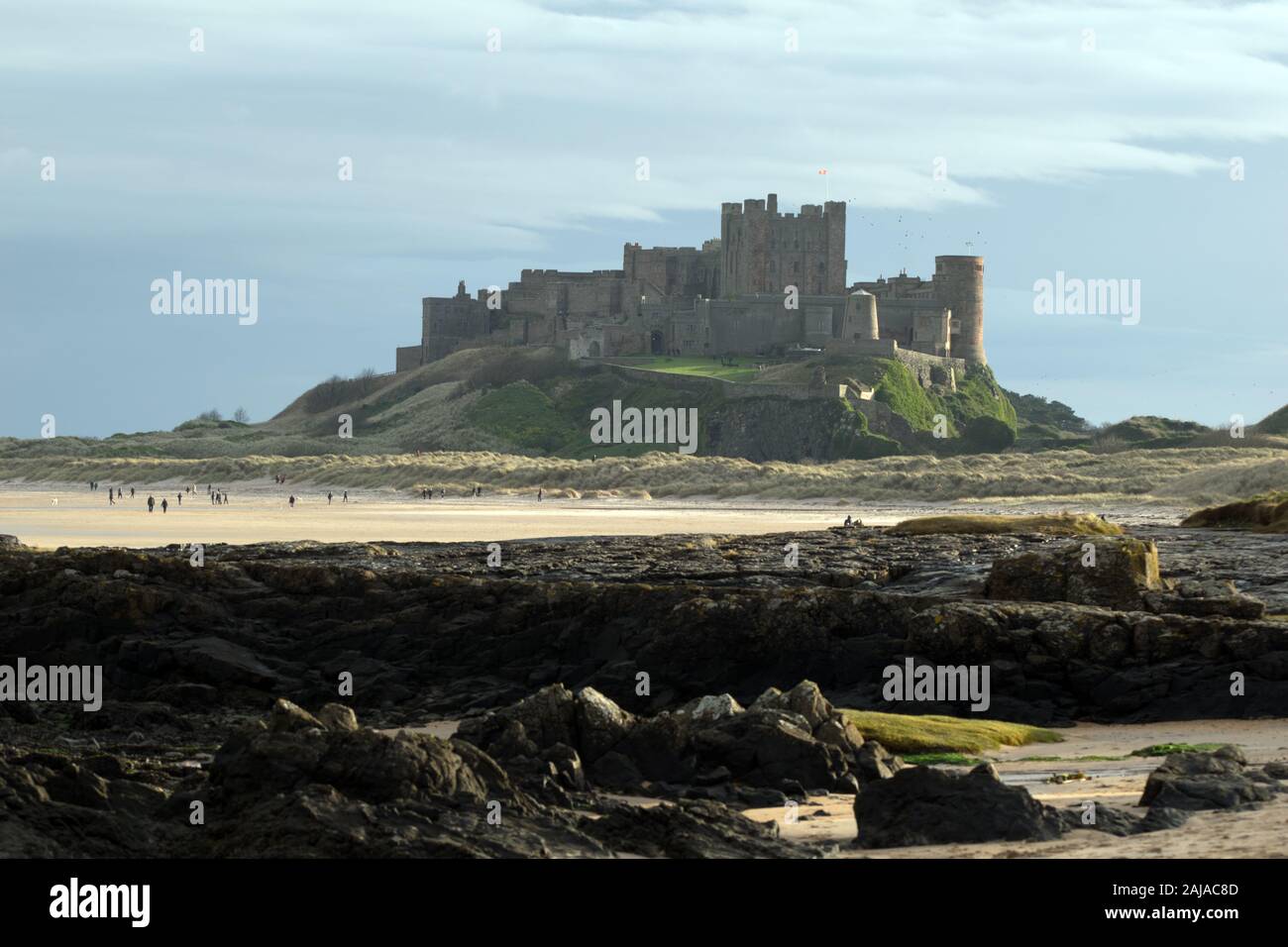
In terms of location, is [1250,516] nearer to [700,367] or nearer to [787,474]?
[787,474]

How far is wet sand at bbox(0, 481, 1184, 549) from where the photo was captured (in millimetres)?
45781

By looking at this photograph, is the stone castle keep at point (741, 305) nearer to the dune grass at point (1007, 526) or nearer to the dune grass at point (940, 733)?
the dune grass at point (1007, 526)

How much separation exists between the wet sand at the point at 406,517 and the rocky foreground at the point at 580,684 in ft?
35.7

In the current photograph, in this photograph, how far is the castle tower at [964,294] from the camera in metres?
126

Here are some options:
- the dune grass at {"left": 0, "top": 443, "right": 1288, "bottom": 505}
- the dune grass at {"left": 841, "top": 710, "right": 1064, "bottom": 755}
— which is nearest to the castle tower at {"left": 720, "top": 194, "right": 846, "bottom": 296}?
the dune grass at {"left": 0, "top": 443, "right": 1288, "bottom": 505}

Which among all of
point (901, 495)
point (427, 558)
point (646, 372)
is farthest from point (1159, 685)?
point (646, 372)

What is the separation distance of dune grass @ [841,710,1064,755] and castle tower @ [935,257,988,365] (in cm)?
10915

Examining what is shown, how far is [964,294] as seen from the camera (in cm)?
12650

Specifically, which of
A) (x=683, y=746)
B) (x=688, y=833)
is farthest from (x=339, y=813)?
(x=683, y=746)

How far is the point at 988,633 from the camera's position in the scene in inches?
850

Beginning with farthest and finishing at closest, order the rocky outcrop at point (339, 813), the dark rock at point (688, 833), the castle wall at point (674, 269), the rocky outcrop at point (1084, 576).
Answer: the castle wall at point (674, 269) → the rocky outcrop at point (1084, 576) → the dark rock at point (688, 833) → the rocky outcrop at point (339, 813)

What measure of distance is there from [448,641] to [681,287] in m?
115

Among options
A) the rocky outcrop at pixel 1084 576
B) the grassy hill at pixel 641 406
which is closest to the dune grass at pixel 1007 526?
the rocky outcrop at pixel 1084 576

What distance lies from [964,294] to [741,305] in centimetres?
1713
